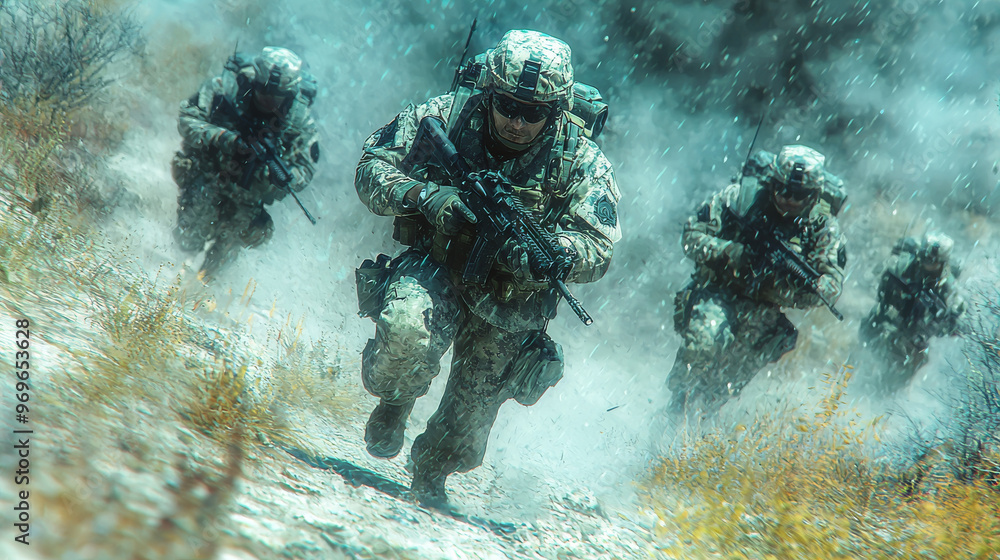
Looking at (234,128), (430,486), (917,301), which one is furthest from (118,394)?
(917,301)

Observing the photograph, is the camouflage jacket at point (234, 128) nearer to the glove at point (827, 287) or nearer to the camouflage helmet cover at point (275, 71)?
the camouflage helmet cover at point (275, 71)

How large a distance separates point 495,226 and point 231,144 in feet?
12.0

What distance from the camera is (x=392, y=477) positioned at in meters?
3.59

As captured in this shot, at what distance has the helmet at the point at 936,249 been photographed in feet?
24.0

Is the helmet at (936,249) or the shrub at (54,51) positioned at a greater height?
the helmet at (936,249)

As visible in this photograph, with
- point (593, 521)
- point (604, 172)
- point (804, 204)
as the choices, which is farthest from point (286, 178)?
point (804, 204)

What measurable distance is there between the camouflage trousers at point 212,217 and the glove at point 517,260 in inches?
155

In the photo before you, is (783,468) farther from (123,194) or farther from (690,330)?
(123,194)

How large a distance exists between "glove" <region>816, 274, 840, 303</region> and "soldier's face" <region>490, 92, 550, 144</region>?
3274 millimetres

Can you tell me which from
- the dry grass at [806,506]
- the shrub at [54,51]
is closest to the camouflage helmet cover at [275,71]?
the shrub at [54,51]

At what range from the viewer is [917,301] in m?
7.62

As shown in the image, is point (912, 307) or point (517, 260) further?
point (912, 307)

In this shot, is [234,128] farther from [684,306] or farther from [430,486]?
[684,306]

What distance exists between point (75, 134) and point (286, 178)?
355 cm
